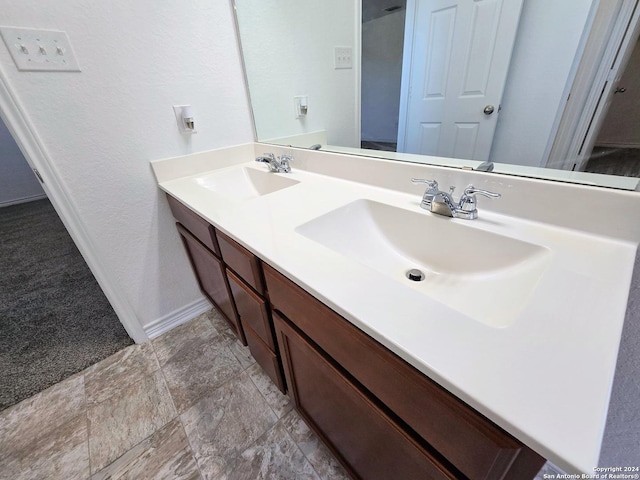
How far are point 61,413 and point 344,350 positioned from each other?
1.39 metres

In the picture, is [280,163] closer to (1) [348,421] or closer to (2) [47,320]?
(1) [348,421]

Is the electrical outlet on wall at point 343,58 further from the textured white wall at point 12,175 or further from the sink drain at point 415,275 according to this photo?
the textured white wall at point 12,175

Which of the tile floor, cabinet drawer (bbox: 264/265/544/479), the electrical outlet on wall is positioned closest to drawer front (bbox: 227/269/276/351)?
cabinet drawer (bbox: 264/265/544/479)

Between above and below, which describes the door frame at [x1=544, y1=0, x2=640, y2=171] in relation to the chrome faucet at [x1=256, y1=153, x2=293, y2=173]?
above

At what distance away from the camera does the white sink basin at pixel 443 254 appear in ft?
1.86

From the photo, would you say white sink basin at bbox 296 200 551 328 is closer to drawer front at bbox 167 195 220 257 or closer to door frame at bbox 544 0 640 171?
door frame at bbox 544 0 640 171

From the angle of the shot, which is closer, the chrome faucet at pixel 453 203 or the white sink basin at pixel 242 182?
the chrome faucet at pixel 453 203

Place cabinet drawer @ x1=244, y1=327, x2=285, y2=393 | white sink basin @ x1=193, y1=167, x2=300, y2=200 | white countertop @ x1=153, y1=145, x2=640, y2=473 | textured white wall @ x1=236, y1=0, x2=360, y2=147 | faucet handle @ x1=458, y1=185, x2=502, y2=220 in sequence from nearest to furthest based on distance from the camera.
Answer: white countertop @ x1=153, y1=145, x2=640, y2=473 → faucet handle @ x1=458, y1=185, x2=502, y2=220 → cabinet drawer @ x1=244, y1=327, x2=285, y2=393 → textured white wall @ x1=236, y1=0, x2=360, y2=147 → white sink basin @ x1=193, y1=167, x2=300, y2=200

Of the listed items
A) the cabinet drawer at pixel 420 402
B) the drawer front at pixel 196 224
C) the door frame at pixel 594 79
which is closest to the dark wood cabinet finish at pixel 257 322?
the drawer front at pixel 196 224

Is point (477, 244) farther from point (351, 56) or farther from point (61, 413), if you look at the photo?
point (61, 413)

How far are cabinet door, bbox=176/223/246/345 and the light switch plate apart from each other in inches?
27.6

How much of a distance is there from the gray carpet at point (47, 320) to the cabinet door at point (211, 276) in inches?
21.5

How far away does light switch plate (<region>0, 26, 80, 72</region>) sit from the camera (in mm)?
847

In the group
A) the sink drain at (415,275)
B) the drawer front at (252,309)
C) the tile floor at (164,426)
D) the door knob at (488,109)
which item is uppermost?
the door knob at (488,109)
